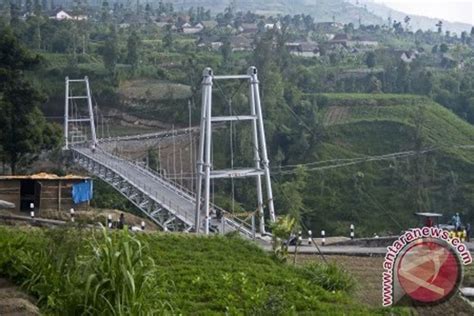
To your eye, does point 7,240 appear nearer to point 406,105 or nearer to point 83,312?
point 83,312

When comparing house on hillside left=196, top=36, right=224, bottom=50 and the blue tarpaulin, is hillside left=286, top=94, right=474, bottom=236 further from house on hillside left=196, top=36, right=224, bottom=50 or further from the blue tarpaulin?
house on hillside left=196, top=36, right=224, bottom=50

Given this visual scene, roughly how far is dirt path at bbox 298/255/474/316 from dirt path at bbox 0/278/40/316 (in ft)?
13.2

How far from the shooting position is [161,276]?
7.30 meters

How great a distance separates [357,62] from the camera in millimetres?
52000

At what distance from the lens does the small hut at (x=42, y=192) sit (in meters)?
18.8

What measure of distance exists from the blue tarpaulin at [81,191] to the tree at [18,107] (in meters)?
2.10

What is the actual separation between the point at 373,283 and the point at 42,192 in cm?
1017

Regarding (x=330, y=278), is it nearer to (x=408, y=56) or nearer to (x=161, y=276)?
(x=161, y=276)

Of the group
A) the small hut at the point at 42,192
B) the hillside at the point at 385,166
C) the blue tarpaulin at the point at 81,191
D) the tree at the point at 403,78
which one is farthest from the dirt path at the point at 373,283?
the tree at the point at 403,78

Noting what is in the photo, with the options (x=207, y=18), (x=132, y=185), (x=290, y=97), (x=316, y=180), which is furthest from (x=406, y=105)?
(x=207, y=18)

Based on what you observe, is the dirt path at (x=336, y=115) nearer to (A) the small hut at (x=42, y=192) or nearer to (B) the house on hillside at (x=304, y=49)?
(B) the house on hillside at (x=304, y=49)

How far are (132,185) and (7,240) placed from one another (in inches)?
587

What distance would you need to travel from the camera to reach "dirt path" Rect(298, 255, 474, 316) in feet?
30.1

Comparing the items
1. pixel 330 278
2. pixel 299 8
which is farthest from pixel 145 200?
pixel 299 8
